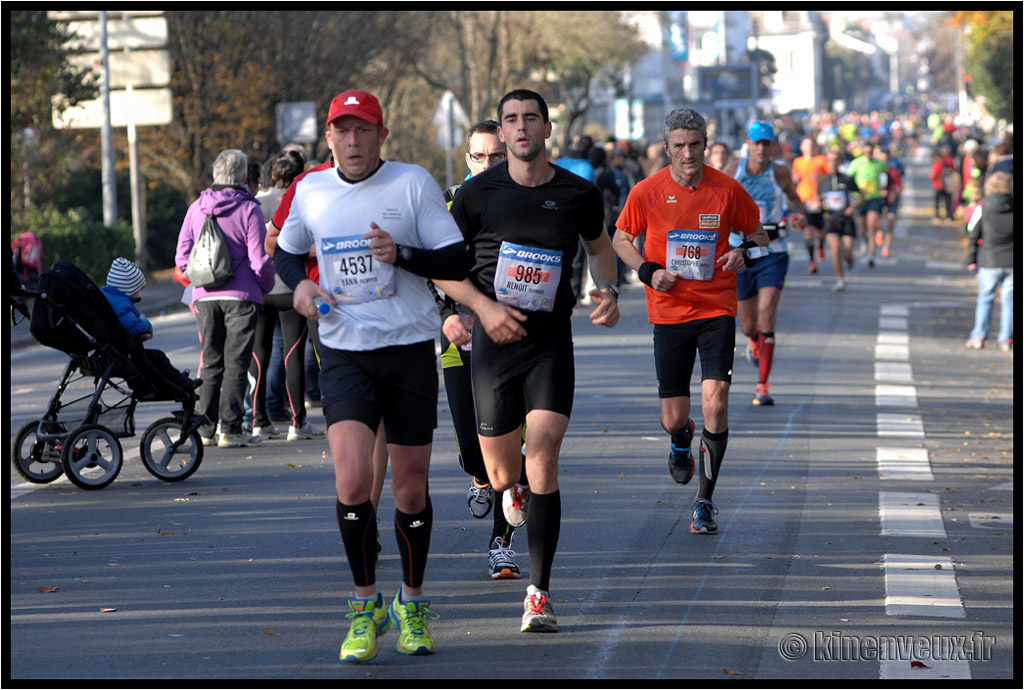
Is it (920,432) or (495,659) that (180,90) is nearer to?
(920,432)

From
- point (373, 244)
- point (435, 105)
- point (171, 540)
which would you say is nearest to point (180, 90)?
point (435, 105)

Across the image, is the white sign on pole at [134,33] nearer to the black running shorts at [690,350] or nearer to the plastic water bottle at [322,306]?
the black running shorts at [690,350]

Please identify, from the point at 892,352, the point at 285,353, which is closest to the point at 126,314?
the point at 285,353

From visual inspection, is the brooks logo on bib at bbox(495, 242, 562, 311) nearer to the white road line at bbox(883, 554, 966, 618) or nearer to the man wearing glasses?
the man wearing glasses

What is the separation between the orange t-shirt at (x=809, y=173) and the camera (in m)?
24.1

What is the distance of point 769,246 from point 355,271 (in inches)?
264

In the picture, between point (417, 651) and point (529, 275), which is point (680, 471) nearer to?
point (529, 275)

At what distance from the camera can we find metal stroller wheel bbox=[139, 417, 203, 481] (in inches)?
371

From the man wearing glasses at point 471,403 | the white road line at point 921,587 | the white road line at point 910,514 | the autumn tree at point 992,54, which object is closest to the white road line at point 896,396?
the white road line at point 910,514

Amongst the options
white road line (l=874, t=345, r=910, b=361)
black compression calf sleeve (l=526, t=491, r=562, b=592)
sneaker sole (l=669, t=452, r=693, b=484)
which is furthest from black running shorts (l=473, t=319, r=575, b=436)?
white road line (l=874, t=345, r=910, b=361)

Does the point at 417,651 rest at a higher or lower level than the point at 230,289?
lower

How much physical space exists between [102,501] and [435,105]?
1517 inches

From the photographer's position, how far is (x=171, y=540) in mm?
7688

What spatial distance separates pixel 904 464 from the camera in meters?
10.0
